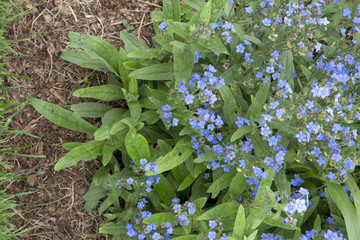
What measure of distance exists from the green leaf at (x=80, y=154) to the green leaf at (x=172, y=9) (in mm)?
1776

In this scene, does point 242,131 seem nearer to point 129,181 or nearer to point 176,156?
point 176,156

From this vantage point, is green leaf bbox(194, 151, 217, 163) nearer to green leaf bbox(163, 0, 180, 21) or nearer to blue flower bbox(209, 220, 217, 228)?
blue flower bbox(209, 220, 217, 228)

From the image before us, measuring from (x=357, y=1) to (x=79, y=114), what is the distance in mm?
4186

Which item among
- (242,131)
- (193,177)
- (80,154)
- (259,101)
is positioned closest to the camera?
(242,131)

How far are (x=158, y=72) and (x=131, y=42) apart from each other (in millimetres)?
780

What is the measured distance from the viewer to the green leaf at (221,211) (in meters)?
3.98

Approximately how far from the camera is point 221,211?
4090 mm

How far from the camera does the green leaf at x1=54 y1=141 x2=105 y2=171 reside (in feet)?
13.4

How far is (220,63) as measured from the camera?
4.71 m

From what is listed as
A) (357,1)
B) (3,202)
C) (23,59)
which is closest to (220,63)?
(357,1)

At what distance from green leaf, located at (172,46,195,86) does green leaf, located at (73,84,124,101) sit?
3.11ft

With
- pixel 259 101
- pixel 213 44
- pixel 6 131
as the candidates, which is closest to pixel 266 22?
pixel 213 44

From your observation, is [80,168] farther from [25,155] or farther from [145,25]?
[145,25]

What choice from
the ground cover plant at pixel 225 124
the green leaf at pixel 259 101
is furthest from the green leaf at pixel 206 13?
the green leaf at pixel 259 101
